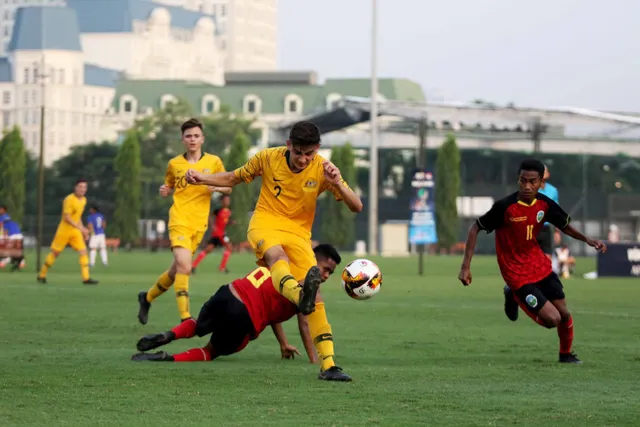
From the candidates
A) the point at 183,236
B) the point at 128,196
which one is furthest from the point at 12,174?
the point at 183,236

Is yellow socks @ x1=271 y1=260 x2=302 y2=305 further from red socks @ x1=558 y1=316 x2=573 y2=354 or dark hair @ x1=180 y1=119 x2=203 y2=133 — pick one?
dark hair @ x1=180 y1=119 x2=203 y2=133

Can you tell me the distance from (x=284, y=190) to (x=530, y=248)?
113 inches

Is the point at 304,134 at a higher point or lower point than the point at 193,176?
higher

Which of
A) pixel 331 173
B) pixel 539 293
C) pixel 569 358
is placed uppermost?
pixel 331 173

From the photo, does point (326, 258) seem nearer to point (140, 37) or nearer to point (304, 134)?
point (304, 134)

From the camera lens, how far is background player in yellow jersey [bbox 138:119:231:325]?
53.7ft

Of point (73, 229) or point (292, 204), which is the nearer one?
point (292, 204)

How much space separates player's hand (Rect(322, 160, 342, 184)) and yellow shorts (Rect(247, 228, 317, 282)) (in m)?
0.69

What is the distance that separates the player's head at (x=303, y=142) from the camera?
11.0 m

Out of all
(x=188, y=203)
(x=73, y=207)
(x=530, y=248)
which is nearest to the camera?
(x=530, y=248)

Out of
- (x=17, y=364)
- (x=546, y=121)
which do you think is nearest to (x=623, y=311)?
(x=17, y=364)

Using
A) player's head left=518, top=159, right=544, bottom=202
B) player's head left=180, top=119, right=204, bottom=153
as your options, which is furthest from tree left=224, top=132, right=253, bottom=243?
player's head left=518, top=159, right=544, bottom=202

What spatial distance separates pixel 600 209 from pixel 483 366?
263 feet

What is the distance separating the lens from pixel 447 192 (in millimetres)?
82625
